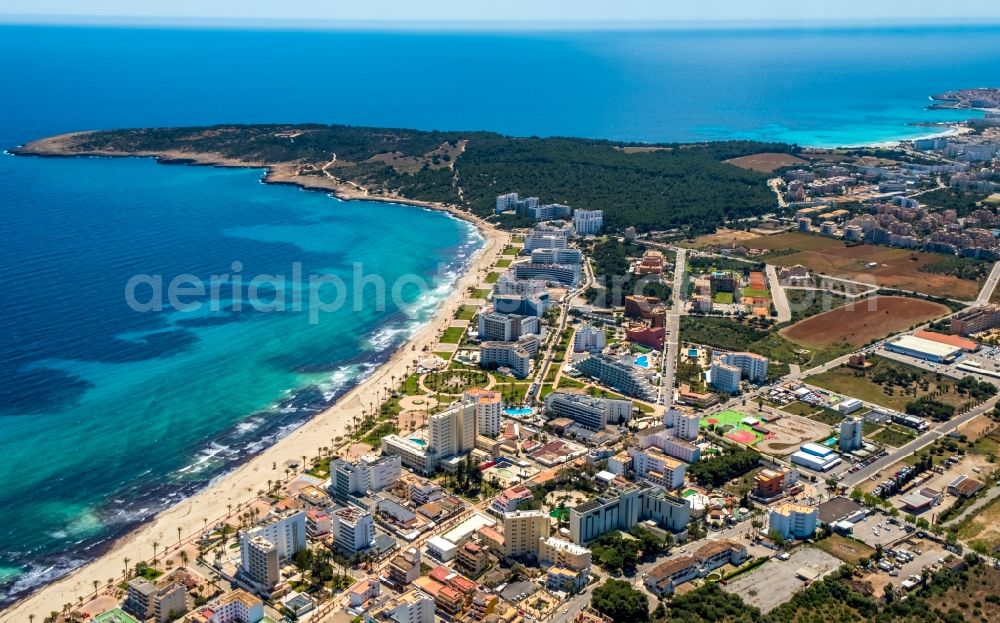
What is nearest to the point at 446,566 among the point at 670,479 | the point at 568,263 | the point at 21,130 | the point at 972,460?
the point at 670,479

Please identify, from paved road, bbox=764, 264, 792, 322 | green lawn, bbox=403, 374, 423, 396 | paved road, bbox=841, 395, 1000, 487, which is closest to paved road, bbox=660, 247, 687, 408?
paved road, bbox=764, 264, 792, 322

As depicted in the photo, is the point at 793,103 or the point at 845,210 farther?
the point at 793,103

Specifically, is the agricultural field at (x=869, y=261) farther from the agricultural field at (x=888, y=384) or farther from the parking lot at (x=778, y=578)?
the parking lot at (x=778, y=578)

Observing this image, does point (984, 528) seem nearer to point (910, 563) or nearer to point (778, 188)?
point (910, 563)

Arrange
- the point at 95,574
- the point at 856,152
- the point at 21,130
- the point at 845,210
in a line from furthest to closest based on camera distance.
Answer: the point at 21,130 < the point at 856,152 < the point at 845,210 < the point at 95,574

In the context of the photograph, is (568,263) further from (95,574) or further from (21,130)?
(21,130)

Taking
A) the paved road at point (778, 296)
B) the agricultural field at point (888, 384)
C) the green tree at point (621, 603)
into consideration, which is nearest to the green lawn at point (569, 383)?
the agricultural field at point (888, 384)

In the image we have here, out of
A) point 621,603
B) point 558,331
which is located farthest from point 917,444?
point 558,331
